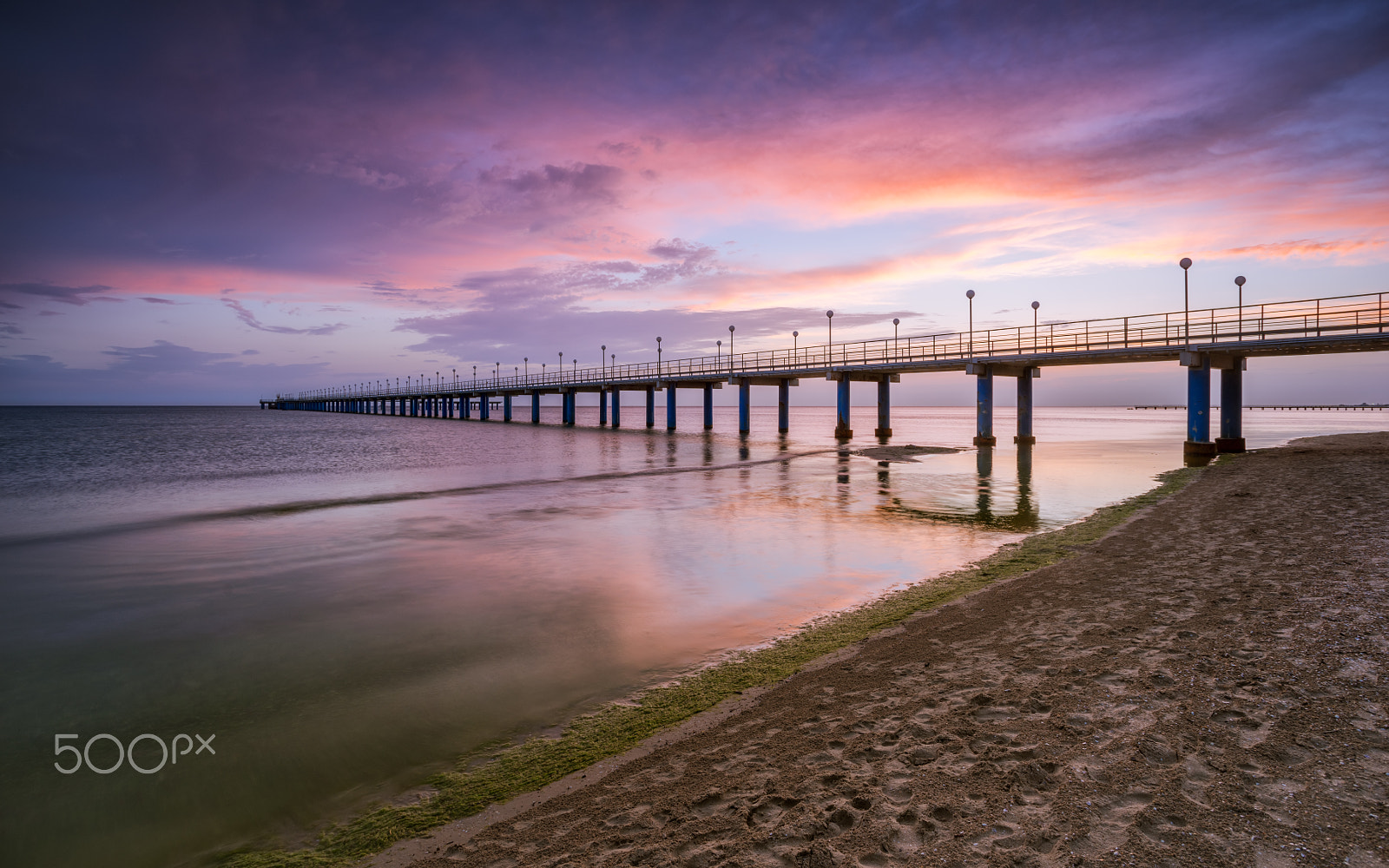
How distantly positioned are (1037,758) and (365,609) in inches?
344

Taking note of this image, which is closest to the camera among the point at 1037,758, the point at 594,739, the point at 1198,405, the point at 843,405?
the point at 1037,758

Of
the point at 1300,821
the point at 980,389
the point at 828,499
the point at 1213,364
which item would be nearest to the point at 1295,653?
the point at 1300,821

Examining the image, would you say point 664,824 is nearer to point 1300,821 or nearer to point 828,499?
point 1300,821

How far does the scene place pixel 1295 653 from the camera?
205 inches

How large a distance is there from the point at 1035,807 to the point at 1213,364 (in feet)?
110

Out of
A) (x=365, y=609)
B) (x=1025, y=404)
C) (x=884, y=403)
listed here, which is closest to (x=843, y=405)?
(x=884, y=403)

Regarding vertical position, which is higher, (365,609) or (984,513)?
(984,513)

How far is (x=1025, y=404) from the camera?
3797 cm

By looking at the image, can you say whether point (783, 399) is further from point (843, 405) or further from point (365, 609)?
point (365, 609)

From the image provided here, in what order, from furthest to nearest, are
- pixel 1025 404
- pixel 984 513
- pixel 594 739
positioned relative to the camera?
pixel 1025 404, pixel 984 513, pixel 594 739

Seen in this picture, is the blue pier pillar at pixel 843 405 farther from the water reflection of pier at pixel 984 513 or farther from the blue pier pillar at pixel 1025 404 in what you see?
the water reflection of pier at pixel 984 513

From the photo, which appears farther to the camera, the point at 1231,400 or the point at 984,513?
the point at 1231,400
